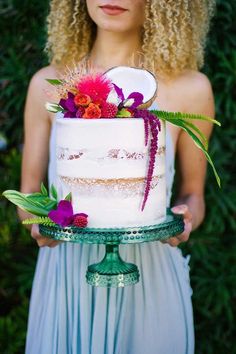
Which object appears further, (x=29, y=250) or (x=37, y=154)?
(x=29, y=250)

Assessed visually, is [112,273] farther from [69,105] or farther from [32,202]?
[69,105]

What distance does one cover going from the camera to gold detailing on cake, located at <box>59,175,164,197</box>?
4.88 feet

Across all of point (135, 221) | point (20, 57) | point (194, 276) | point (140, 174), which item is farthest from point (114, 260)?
point (20, 57)

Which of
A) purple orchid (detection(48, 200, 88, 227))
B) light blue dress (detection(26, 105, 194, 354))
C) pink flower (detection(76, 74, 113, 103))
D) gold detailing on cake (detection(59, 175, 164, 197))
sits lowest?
light blue dress (detection(26, 105, 194, 354))

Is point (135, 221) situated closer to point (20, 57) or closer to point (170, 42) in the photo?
point (170, 42)

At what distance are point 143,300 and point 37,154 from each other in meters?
0.62

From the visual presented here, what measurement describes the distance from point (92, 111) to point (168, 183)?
631 mm

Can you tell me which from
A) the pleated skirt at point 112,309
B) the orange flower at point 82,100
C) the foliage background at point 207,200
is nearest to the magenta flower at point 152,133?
the orange flower at point 82,100

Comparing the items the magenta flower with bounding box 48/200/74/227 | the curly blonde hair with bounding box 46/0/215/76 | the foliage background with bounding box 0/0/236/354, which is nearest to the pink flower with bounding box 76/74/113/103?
the magenta flower with bounding box 48/200/74/227

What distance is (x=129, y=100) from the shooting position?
4.88 ft

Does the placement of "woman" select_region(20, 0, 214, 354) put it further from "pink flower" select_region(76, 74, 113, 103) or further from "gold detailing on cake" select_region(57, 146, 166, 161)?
"pink flower" select_region(76, 74, 113, 103)

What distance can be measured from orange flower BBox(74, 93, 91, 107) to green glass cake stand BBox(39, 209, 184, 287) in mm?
300

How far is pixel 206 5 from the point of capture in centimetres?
217

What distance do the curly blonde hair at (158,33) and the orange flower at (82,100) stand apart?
0.53 m
